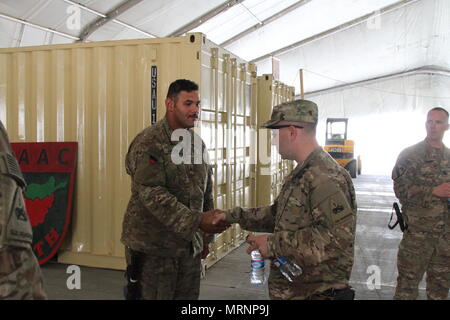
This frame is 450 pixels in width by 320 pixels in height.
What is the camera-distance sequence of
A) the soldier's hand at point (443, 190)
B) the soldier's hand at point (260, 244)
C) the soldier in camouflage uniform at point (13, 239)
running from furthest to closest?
the soldier's hand at point (443, 190)
the soldier's hand at point (260, 244)
the soldier in camouflage uniform at point (13, 239)

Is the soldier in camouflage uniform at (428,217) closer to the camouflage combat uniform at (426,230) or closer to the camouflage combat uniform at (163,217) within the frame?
the camouflage combat uniform at (426,230)

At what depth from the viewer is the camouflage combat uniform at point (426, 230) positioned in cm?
349

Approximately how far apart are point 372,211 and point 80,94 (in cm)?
747

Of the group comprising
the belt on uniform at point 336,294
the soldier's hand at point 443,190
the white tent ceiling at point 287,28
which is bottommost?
the belt on uniform at point 336,294

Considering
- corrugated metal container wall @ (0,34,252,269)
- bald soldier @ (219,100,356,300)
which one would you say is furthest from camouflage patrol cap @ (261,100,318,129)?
corrugated metal container wall @ (0,34,252,269)

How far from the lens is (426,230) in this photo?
3.52 m

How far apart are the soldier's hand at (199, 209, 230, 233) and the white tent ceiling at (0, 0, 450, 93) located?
7.36 metres

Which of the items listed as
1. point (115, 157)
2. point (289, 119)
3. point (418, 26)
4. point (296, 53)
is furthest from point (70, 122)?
point (418, 26)

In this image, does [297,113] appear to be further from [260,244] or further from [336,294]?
[336,294]

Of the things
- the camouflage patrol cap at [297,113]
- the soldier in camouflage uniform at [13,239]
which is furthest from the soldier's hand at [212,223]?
the soldier in camouflage uniform at [13,239]

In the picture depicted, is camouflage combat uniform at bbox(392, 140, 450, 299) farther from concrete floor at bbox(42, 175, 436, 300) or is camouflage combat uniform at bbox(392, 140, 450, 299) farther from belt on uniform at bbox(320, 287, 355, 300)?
belt on uniform at bbox(320, 287, 355, 300)

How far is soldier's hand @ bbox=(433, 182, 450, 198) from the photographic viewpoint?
338cm

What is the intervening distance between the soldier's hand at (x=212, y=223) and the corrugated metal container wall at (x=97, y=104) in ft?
7.53

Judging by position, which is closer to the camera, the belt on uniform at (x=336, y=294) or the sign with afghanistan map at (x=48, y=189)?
the belt on uniform at (x=336, y=294)
